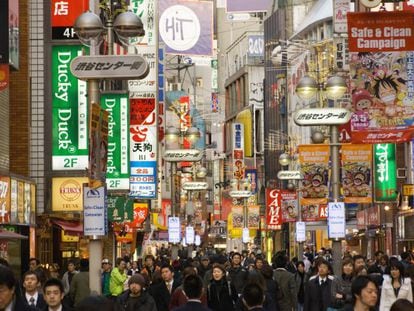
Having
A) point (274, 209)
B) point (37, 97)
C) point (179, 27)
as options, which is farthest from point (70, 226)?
point (179, 27)

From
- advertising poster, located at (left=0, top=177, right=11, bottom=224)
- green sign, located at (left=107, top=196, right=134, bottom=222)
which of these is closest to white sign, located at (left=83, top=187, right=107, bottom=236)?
advertising poster, located at (left=0, top=177, right=11, bottom=224)

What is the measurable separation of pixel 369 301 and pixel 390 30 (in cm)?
1234

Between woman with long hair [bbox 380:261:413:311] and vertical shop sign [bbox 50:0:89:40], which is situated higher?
vertical shop sign [bbox 50:0:89:40]

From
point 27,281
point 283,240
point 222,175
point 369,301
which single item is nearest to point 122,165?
point 27,281

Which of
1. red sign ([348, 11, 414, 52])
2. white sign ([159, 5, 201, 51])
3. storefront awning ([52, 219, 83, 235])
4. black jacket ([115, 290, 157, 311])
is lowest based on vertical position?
black jacket ([115, 290, 157, 311])

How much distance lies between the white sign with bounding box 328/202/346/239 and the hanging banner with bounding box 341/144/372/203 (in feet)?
17.6

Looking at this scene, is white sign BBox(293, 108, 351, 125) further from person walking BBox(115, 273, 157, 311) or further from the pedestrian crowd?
person walking BBox(115, 273, 157, 311)

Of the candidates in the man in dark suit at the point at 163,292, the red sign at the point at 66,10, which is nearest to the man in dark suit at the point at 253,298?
the man in dark suit at the point at 163,292

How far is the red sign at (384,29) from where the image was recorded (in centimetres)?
2214

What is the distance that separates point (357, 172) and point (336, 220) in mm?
6566

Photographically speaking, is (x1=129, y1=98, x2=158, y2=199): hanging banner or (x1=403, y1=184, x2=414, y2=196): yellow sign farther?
(x1=129, y1=98, x2=158, y2=199): hanging banner

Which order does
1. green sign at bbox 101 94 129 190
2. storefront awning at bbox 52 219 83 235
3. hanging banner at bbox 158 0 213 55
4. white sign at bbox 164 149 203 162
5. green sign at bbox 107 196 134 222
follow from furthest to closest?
hanging banner at bbox 158 0 213 55, white sign at bbox 164 149 203 162, green sign at bbox 107 196 134 222, green sign at bbox 101 94 129 190, storefront awning at bbox 52 219 83 235

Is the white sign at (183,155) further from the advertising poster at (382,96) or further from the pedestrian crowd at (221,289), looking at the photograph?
the pedestrian crowd at (221,289)

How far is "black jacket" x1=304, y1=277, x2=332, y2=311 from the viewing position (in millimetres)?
19156
